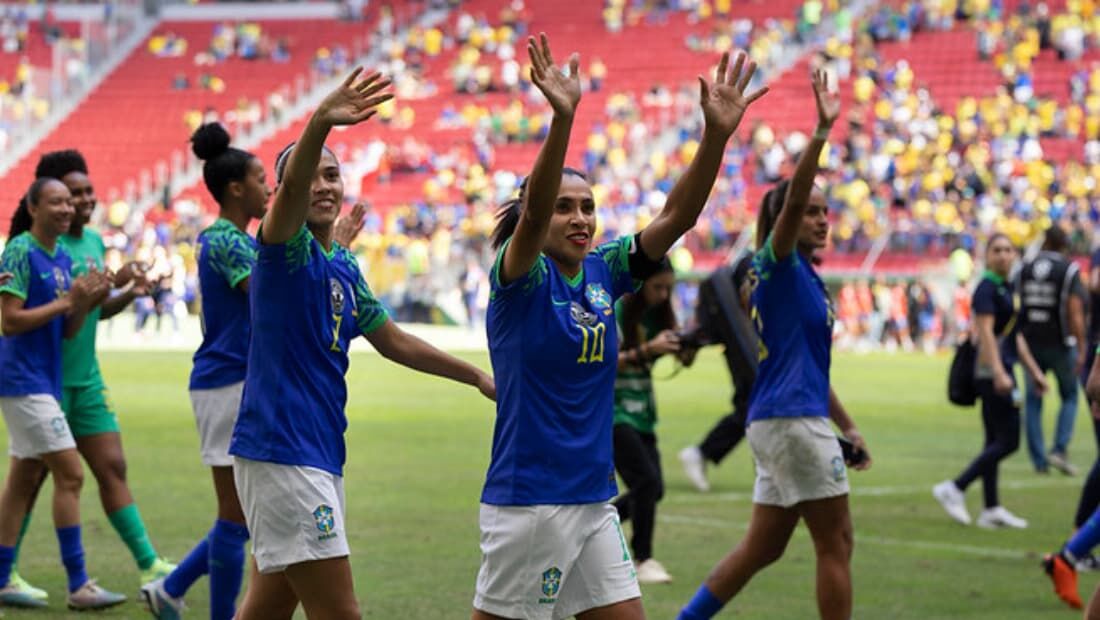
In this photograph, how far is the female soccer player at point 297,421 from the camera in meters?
5.72

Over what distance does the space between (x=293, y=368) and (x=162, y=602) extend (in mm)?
2674

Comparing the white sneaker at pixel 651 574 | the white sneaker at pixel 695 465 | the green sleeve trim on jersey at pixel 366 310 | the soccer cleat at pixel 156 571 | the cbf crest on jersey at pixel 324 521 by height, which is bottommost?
the white sneaker at pixel 695 465

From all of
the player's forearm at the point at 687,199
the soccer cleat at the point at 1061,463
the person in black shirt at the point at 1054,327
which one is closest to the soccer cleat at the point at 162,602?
the player's forearm at the point at 687,199

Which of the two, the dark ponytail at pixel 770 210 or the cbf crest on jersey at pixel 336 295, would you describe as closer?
the cbf crest on jersey at pixel 336 295

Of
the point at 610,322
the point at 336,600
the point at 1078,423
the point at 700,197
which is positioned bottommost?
the point at 1078,423

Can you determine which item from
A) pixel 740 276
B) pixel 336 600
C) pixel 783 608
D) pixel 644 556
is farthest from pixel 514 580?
pixel 740 276

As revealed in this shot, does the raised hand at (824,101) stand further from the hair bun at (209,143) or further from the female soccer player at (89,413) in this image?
the female soccer player at (89,413)

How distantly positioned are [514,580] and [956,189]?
38039mm

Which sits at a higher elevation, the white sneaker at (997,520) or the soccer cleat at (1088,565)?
the soccer cleat at (1088,565)

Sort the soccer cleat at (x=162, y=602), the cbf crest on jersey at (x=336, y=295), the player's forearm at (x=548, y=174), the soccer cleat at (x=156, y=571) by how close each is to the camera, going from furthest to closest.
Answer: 1. the soccer cleat at (x=156, y=571)
2. the soccer cleat at (x=162, y=602)
3. the cbf crest on jersey at (x=336, y=295)
4. the player's forearm at (x=548, y=174)

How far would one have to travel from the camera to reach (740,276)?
35.2 feet

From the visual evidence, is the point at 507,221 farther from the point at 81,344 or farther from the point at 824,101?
the point at 81,344

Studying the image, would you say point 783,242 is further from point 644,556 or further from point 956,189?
point 956,189

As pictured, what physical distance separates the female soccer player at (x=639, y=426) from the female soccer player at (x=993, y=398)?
3.40 meters
